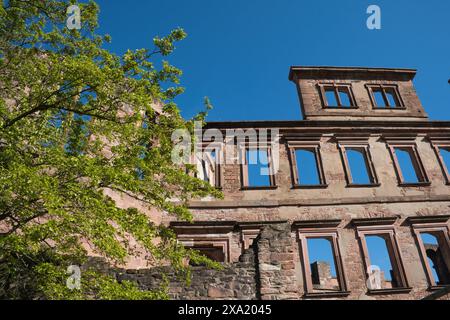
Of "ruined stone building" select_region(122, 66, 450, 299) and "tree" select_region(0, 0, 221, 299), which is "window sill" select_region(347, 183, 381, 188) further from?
"tree" select_region(0, 0, 221, 299)

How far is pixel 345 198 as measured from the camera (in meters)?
14.1

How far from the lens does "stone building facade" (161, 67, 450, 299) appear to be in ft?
41.6

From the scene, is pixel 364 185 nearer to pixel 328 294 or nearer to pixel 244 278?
pixel 328 294

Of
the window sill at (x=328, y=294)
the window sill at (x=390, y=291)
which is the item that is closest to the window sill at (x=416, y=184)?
the window sill at (x=390, y=291)

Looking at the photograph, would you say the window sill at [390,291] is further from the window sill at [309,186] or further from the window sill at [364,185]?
the window sill at [309,186]

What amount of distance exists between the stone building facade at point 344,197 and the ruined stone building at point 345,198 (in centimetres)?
4

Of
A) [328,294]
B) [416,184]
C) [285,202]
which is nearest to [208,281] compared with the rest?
[328,294]

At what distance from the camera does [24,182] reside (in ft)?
16.3

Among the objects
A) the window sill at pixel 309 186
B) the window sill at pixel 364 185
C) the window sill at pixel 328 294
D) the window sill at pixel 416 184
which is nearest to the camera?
the window sill at pixel 328 294

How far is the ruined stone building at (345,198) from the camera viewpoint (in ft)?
41.5

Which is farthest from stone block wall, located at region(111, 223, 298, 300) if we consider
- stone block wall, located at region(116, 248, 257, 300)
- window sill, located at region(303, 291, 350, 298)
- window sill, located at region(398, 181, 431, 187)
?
window sill, located at region(398, 181, 431, 187)

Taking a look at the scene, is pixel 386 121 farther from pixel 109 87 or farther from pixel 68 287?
pixel 68 287
